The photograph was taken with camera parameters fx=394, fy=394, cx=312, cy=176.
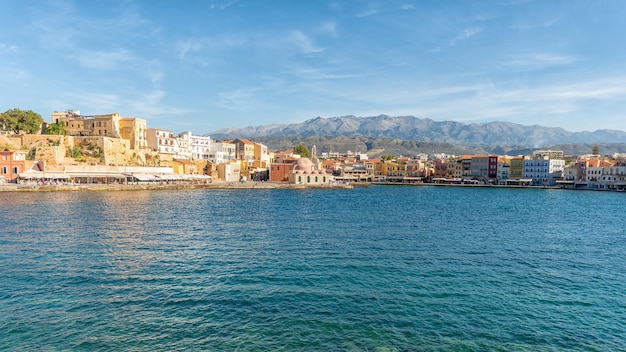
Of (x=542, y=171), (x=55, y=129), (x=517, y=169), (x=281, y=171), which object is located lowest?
(x=542, y=171)

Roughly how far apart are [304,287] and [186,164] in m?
70.3

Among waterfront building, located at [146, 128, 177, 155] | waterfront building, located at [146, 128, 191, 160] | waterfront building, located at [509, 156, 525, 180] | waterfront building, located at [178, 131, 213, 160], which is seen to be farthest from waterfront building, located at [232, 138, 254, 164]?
waterfront building, located at [509, 156, 525, 180]

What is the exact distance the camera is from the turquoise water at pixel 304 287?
12.0 m

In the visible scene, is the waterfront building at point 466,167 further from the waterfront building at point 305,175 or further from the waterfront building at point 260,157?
the waterfront building at point 260,157

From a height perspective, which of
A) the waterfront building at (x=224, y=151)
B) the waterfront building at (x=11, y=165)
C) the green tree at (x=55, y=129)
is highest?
the green tree at (x=55, y=129)

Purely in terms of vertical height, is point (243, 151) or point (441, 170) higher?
point (243, 151)

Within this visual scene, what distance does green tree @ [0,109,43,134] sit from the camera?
69.8 metres

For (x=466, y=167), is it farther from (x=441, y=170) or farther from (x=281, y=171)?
(x=281, y=171)

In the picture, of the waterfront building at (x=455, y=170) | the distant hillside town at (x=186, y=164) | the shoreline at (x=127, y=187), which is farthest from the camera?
the waterfront building at (x=455, y=170)

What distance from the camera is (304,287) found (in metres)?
16.3

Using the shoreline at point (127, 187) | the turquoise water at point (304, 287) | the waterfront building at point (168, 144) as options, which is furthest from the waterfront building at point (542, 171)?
the waterfront building at point (168, 144)

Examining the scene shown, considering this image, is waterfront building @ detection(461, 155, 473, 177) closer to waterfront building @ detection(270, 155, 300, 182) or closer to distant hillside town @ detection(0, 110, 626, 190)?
distant hillside town @ detection(0, 110, 626, 190)

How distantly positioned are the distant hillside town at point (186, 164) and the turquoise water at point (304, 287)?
37.3 meters

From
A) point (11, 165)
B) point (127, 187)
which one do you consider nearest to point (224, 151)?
point (127, 187)
